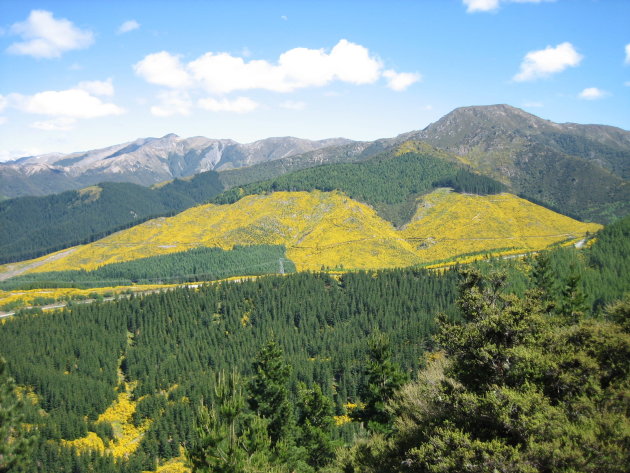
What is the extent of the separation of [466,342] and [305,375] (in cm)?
7287

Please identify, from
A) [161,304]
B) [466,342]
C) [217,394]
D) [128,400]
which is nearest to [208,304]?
[161,304]

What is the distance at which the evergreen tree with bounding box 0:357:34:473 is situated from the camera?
29.3 meters

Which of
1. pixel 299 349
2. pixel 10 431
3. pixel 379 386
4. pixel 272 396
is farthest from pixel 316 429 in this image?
pixel 299 349

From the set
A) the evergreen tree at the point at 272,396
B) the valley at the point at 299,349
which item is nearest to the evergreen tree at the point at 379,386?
the valley at the point at 299,349

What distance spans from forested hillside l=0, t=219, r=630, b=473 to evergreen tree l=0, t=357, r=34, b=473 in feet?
26.1

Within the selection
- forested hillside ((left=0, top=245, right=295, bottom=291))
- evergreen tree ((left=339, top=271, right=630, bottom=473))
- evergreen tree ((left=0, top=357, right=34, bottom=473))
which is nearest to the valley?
evergreen tree ((left=339, top=271, right=630, bottom=473))

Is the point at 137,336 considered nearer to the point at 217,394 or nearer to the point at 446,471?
the point at 217,394

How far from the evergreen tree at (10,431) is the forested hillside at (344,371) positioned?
26.1 ft

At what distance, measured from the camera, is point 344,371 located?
98.0 m

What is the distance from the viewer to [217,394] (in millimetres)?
28859

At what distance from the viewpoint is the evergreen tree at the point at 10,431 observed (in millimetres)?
29297

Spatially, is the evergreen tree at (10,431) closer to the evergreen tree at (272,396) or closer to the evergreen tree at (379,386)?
the evergreen tree at (272,396)

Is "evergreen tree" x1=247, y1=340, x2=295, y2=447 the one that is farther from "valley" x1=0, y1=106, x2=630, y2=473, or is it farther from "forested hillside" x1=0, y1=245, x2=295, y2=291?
"forested hillside" x1=0, y1=245, x2=295, y2=291

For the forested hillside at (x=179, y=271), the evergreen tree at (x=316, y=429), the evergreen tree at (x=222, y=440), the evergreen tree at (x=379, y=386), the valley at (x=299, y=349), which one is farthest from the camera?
the forested hillside at (x=179, y=271)
